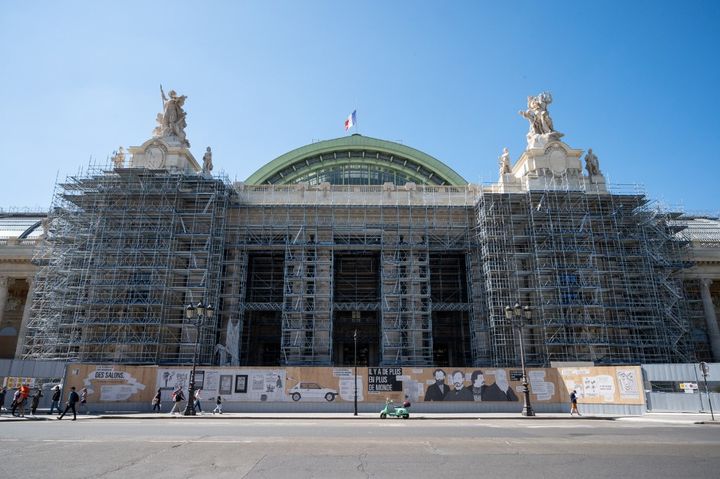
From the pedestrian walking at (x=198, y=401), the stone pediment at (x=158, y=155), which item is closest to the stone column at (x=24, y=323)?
the stone pediment at (x=158, y=155)

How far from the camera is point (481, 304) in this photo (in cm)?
3616

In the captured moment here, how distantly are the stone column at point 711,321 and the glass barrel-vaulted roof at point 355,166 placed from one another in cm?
2449

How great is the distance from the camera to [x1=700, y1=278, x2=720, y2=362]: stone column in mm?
39281

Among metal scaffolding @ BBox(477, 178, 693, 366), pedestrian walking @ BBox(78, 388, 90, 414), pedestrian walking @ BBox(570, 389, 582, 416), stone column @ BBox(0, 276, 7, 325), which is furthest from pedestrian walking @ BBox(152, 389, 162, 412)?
stone column @ BBox(0, 276, 7, 325)

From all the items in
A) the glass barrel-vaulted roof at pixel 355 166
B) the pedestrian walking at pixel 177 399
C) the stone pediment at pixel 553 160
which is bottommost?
the pedestrian walking at pixel 177 399

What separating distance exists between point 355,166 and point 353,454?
44.5m

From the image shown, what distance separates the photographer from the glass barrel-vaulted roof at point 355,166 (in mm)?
51906

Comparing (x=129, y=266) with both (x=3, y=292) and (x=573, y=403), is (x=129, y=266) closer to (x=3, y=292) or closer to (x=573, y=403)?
(x=3, y=292)

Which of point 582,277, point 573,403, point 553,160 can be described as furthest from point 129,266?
point 553,160

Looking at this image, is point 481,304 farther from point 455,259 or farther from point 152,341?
point 152,341

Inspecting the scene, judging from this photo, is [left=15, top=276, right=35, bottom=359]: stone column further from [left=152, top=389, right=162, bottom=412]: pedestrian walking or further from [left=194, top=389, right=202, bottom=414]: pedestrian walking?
[left=194, top=389, right=202, bottom=414]: pedestrian walking

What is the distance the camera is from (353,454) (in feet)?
33.9

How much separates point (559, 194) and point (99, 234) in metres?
Result: 35.8

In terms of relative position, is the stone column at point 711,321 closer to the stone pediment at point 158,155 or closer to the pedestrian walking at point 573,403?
the pedestrian walking at point 573,403
